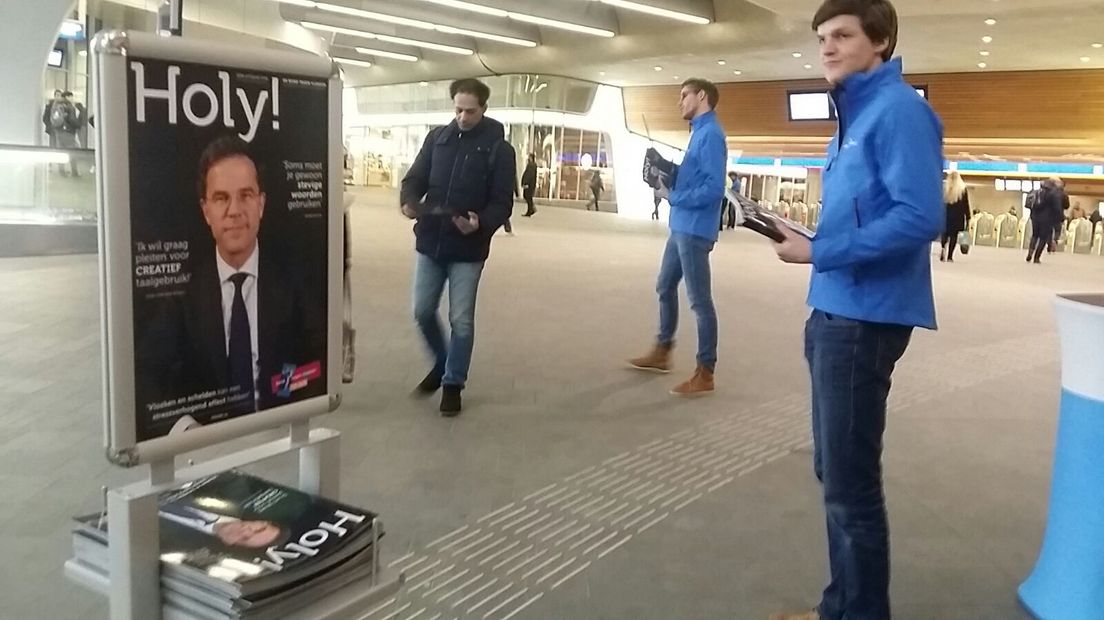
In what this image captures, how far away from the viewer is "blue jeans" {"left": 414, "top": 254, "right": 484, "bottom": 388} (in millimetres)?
4816

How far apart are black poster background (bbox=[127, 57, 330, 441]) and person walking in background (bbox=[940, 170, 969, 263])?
16.0 metres

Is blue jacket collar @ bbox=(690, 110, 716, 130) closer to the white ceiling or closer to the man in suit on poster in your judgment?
the man in suit on poster

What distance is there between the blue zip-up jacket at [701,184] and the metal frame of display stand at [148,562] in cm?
390

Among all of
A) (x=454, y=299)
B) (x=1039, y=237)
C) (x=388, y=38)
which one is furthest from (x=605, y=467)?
(x=388, y=38)

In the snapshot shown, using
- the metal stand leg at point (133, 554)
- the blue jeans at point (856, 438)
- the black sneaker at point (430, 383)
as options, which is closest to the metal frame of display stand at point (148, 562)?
the metal stand leg at point (133, 554)

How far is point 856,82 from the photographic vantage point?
2.34 m

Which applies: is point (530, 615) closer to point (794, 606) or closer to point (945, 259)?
point (794, 606)

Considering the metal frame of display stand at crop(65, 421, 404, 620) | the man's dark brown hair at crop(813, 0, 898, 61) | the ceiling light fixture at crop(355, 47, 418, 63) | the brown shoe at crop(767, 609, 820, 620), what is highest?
the ceiling light fixture at crop(355, 47, 418, 63)

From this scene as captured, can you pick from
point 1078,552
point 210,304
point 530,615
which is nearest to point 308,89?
point 210,304

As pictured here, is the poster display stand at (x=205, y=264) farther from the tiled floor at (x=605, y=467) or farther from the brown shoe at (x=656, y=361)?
the brown shoe at (x=656, y=361)

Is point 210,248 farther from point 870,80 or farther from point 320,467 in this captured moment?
point 870,80

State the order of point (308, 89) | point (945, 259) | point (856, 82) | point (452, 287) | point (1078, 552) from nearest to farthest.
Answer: point (308, 89)
point (856, 82)
point (1078, 552)
point (452, 287)
point (945, 259)

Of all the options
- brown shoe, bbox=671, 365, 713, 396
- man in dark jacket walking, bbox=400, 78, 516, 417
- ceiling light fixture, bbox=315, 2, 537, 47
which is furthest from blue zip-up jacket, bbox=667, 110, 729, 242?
ceiling light fixture, bbox=315, 2, 537, 47

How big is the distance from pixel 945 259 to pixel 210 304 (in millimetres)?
19136
